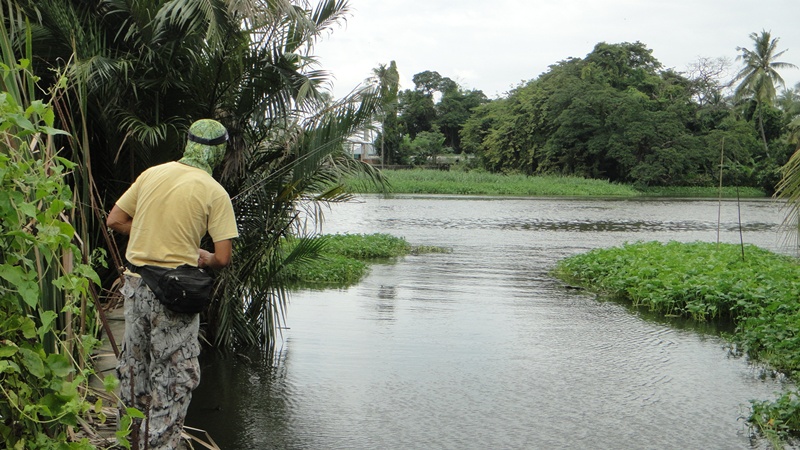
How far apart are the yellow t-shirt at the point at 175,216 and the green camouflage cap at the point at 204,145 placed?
3.5 inches

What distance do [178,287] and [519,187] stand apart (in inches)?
2214

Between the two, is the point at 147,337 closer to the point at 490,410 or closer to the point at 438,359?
the point at 490,410

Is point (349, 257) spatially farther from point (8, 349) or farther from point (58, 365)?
point (8, 349)

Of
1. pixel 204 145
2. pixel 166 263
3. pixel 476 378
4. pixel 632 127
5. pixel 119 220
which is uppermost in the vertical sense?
pixel 632 127

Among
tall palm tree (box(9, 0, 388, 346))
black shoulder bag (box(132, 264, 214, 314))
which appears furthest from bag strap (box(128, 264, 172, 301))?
tall palm tree (box(9, 0, 388, 346))

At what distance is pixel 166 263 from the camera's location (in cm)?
423

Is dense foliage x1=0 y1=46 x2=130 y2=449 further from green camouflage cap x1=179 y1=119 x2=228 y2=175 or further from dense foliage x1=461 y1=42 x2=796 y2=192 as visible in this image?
dense foliage x1=461 y1=42 x2=796 y2=192

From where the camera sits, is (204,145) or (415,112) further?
(415,112)

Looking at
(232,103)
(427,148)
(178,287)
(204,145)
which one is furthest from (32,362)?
(427,148)

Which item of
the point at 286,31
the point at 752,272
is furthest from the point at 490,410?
the point at 752,272

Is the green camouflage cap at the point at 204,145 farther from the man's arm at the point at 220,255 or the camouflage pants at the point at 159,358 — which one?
the camouflage pants at the point at 159,358

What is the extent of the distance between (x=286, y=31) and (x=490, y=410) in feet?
13.6

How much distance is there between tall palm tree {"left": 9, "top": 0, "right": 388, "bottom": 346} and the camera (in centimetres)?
717

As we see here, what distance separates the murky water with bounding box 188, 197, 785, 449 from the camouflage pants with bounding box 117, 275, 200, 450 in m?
1.65
